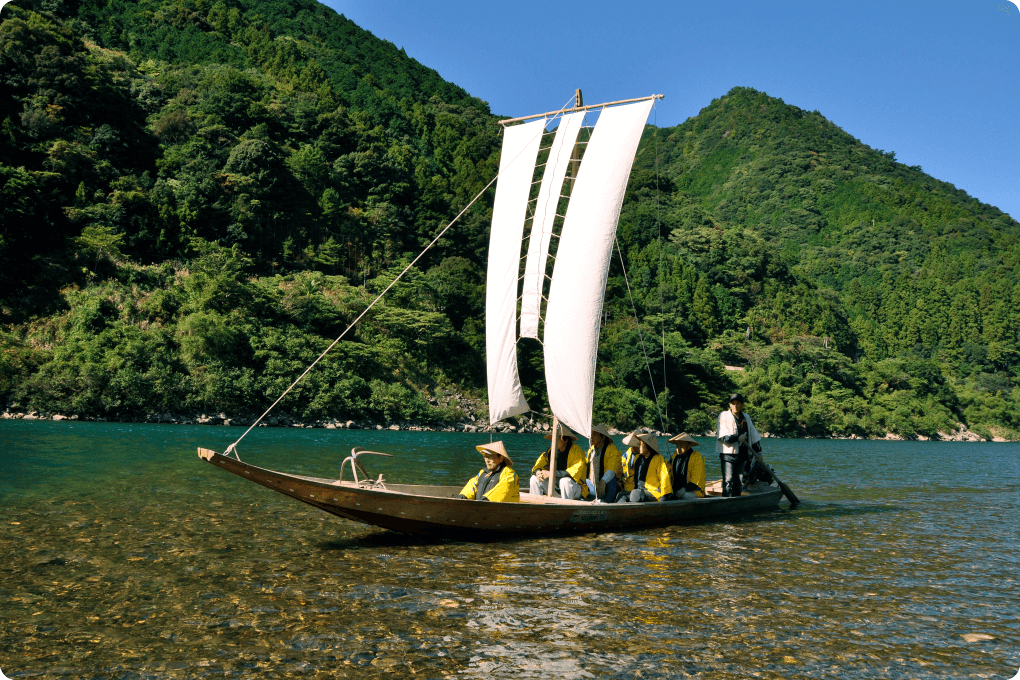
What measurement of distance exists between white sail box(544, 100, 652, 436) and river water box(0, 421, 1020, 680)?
9.83ft

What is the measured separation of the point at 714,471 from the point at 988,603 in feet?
76.3

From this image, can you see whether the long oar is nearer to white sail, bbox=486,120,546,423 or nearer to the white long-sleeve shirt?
the white long-sleeve shirt

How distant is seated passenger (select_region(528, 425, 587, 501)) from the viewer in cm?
1407

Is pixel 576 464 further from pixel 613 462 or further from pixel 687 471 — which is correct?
pixel 687 471

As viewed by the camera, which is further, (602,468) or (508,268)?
(508,268)

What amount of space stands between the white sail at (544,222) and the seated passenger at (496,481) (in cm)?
Answer: 298

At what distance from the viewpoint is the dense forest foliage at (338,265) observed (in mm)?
58469

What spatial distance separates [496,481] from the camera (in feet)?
42.1

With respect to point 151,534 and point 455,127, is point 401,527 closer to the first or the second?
point 151,534

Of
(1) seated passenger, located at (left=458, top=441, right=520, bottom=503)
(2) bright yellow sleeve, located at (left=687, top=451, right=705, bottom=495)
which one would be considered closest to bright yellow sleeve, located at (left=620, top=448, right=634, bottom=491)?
(2) bright yellow sleeve, located at (left=687, top=451, right=705, bottom=495)

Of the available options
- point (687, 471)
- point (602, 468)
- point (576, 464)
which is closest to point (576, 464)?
point (576, 464)

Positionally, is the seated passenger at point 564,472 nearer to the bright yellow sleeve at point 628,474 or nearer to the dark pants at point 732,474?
the bright yellow sleeve at point 628,474

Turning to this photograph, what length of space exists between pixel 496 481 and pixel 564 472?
2163 mm

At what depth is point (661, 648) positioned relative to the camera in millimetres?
7578
